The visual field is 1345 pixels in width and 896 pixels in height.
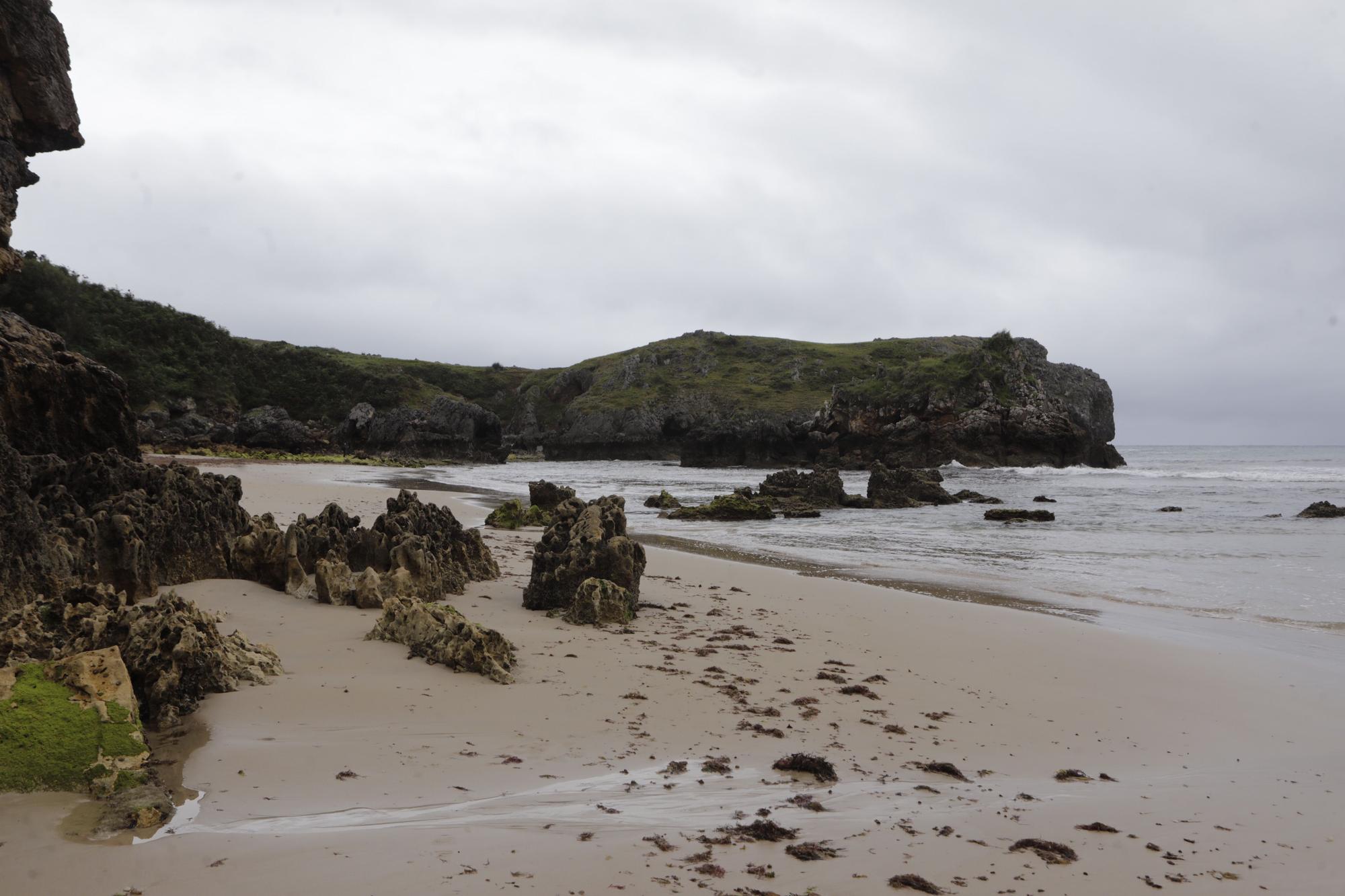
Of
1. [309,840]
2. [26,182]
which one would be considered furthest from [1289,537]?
[26,182]

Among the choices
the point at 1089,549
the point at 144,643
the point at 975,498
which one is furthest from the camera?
the point at 975,498

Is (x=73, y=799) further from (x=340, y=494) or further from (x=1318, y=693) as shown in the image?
(x=340, y=494)

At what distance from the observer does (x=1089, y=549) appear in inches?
655

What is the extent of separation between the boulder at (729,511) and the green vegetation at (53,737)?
1972cm

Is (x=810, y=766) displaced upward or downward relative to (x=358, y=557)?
downward

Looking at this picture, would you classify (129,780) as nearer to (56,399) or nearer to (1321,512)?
(56,399)

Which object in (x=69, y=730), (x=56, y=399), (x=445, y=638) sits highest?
(x=56, y=399)

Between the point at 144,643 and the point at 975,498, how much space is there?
29577 millimetres

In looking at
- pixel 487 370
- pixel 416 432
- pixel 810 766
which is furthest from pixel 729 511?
pixel 487 370

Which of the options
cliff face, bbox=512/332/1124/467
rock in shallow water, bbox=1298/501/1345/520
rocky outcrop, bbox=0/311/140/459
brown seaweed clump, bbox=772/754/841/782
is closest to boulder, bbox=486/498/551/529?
rocky outcrop, bbox=0/311/140/459

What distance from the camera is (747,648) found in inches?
273

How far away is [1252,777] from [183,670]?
592 cm

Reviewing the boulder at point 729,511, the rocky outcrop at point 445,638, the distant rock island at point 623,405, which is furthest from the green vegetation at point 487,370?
the rocky outcrop at point 445,638

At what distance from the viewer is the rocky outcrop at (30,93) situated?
8938mm
